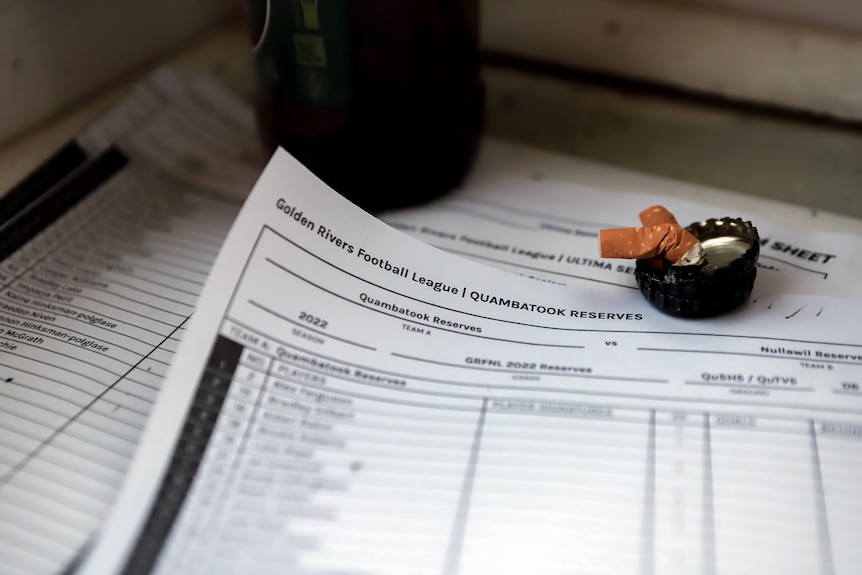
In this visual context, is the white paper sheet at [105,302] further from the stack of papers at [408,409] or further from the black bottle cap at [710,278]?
the black bottle cap at [710,278]

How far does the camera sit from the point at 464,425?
33cm

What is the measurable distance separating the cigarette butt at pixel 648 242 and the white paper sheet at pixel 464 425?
0.03 metres

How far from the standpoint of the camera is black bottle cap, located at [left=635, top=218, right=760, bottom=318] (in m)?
0.36

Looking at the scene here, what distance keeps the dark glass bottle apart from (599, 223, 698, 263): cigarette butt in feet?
0.42

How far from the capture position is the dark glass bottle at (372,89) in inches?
16.2

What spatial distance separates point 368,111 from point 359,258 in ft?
0.33

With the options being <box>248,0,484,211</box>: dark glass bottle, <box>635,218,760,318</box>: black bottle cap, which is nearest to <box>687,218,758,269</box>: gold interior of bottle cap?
<box>635,218,760,318</box>: black bottle cap

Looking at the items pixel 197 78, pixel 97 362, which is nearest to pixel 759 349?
pixel 97 362

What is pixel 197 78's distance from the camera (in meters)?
0.57

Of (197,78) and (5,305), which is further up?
(197,78)

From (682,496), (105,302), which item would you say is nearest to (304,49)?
(105,302)

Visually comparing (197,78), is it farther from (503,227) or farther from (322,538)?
(322,538)

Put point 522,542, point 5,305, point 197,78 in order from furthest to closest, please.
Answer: point 197,78 → point 5,305 → point 522,542

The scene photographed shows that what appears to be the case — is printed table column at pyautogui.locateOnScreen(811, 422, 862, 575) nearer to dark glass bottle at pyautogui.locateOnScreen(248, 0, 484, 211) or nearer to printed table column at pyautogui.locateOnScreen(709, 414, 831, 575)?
printed table column at pyautogui.locateOnScreen(709, 414, 831, 575)
